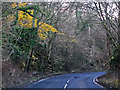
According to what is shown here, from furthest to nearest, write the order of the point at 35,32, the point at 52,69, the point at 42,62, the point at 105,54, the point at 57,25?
the point at 52,69 → the point at 42,62 → the point at 57,25 → the point at 105,54 → the point at 35,32

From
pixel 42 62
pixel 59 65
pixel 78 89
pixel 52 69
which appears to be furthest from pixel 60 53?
pixel 78 89

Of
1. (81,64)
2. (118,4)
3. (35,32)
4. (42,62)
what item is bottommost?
(81,64)

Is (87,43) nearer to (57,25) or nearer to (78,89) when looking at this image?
(57,25)

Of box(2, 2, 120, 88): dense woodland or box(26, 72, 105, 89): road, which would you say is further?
box(26, 72, 105, 89): road

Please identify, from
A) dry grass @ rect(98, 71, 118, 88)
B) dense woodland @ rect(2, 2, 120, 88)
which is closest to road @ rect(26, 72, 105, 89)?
dry grass @ rect(98, 71, 118, 88)

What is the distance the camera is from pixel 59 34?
33.0 m

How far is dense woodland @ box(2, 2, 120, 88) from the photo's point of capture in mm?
14539

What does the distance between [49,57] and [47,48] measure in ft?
6.03

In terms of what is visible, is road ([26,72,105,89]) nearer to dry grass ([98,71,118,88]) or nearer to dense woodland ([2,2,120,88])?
dry grass ([98,71,118,88])

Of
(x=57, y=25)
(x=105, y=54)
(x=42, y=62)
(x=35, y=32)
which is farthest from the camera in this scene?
(x=42, y=62)

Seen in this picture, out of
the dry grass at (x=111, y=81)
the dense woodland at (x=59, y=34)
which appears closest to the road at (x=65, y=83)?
the dry grass at (x=111, y=81)

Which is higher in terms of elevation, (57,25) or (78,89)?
(57,25)

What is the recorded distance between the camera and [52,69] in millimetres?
33750

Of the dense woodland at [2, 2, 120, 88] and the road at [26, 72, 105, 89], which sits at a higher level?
the dense woodland at [2, 2, 120, 88]
